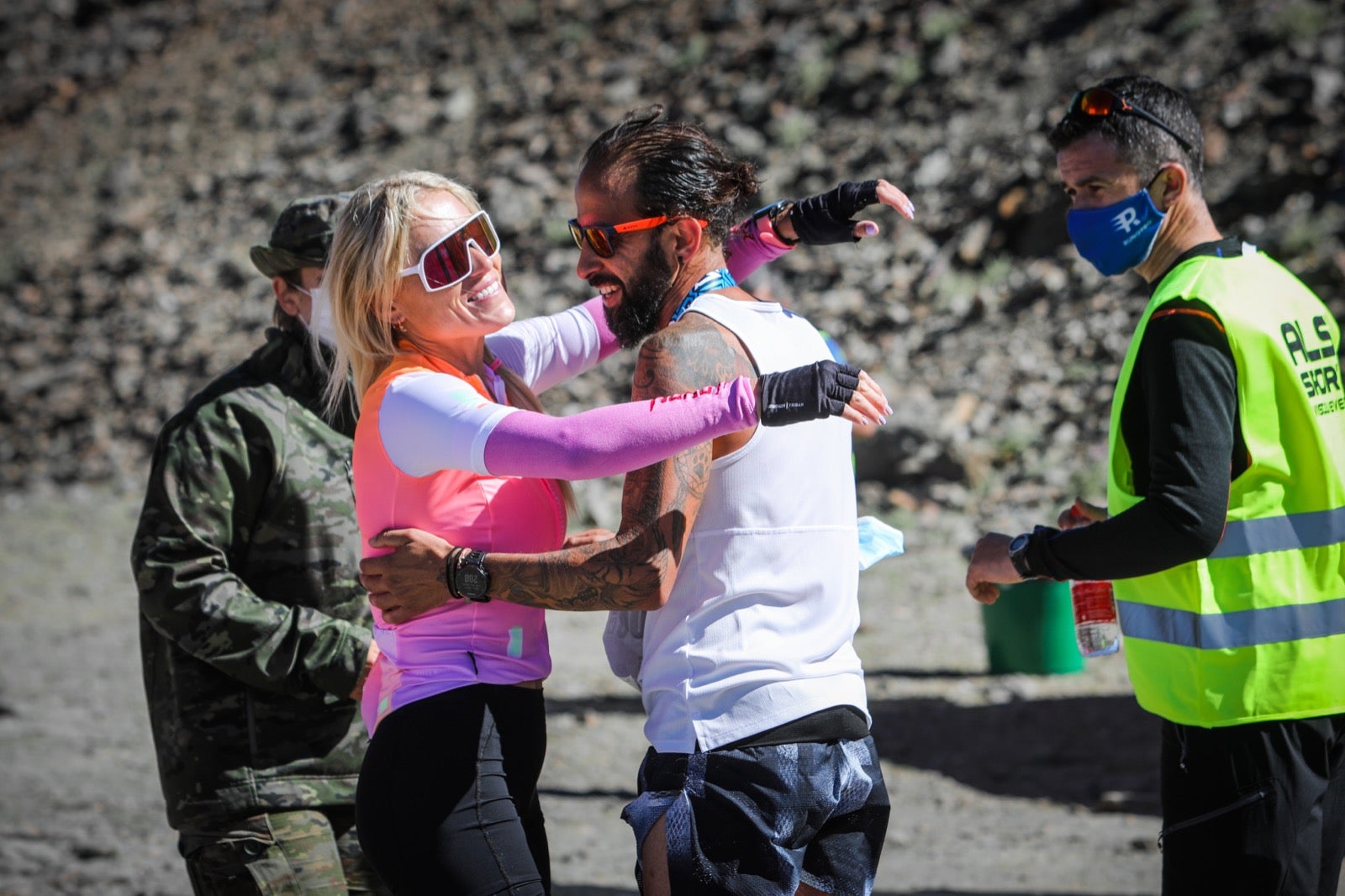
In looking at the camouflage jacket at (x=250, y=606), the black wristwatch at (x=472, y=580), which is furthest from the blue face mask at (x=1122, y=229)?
the camouflage jacket at (x=250, y=606)

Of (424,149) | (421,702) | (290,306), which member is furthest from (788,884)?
(424,149)

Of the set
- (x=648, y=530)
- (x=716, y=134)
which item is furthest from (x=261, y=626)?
(x=716, y=134)

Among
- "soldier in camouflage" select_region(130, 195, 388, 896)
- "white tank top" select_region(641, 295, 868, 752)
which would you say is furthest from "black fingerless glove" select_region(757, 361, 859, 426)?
"soldier in camouflage" select_region(130, 195, 388, 896)

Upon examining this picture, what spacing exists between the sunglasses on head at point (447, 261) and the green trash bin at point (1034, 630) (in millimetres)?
5823

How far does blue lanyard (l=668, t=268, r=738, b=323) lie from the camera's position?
101 inches

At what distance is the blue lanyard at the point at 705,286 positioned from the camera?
8.38ft

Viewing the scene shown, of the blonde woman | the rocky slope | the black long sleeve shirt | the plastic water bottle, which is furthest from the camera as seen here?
the rocky slope

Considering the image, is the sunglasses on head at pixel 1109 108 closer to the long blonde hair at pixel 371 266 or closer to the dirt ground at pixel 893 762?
the long blonde hair at pixel 371 266

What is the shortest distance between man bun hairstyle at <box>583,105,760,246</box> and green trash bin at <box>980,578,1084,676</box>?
18.8 feet

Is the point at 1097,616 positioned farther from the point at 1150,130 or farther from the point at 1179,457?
the point at 1150,130

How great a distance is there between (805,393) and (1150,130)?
55.4 inches

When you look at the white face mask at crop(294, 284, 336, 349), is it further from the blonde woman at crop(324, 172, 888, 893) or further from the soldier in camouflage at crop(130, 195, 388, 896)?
the blonde woman at crop(324, 172, 888, 893)

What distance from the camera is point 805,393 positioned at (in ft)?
7.20

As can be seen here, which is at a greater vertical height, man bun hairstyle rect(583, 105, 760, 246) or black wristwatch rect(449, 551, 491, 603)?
man bun hairstyle rect(583, 105, 760, 246)
